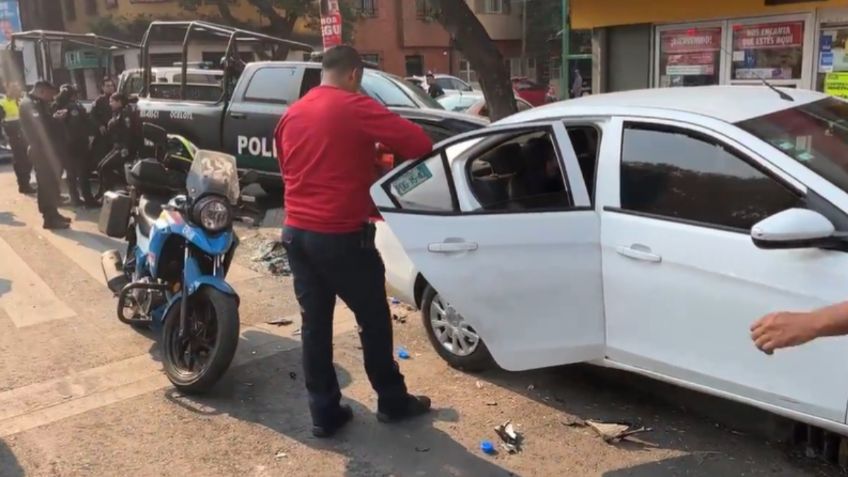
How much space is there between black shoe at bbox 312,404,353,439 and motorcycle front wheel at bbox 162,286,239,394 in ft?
2.35

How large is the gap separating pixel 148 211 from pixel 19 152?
25.5 feet

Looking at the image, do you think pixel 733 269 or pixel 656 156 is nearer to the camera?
pixel 733 269

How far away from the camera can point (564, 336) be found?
396 centimetres

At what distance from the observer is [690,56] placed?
29.6 ft

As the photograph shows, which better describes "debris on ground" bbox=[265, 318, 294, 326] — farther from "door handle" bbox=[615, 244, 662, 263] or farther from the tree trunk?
the tree trunk

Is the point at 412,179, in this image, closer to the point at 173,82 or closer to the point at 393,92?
the point at 393,92

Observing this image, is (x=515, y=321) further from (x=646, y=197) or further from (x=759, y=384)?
(x=759, y=384)

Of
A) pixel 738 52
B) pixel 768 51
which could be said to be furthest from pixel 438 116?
pixel 768 51

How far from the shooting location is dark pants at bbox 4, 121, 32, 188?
11.6m

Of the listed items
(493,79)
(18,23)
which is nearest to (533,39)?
(18,23)

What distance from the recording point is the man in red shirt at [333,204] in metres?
3.79

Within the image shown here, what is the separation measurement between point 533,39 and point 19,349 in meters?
38.1

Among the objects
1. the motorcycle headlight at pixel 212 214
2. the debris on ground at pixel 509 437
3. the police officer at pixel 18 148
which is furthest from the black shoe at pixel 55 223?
the debris on ground at pixel 509 437

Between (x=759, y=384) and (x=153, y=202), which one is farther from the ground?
(x=153, y=202)
